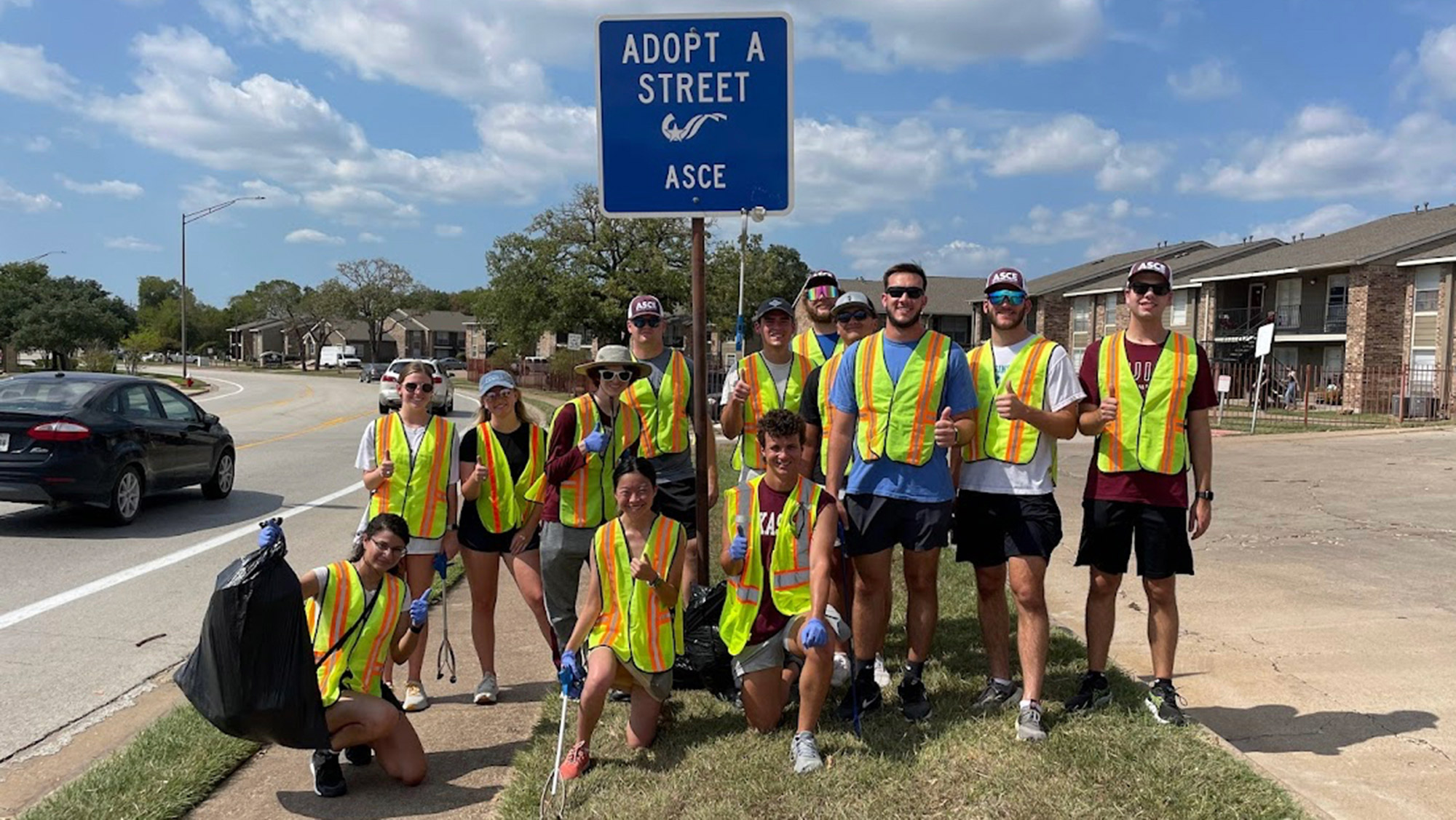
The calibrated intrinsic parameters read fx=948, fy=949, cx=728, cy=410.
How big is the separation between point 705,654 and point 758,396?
131cm

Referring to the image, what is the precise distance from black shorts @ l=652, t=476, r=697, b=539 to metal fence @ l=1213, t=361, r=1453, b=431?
73.9 feet

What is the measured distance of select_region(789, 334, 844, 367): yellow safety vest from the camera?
534cm

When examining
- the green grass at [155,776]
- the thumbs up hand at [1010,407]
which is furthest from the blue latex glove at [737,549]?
the green grass at [155,776]

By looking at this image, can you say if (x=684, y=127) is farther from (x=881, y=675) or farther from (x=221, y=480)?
(x=221, y=480)

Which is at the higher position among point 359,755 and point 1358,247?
point 1358,247

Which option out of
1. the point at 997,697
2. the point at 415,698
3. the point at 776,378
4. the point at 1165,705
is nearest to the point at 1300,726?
the point at 1165,705

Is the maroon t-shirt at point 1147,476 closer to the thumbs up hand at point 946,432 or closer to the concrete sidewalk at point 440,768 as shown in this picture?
the thumbs up hand at point 946,432

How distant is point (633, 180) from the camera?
4.53m

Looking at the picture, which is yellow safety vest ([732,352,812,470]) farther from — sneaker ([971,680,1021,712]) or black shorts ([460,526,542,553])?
sneaker ([971,680,1021,712])

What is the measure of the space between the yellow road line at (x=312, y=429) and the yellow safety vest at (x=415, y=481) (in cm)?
1451

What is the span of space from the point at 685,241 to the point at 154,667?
42924 mm

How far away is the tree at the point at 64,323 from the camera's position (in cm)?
5609

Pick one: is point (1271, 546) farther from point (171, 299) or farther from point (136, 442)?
point (171, 299)

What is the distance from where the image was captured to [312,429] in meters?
22.2
